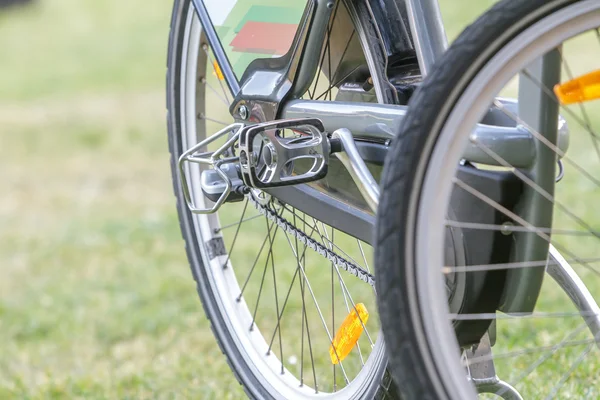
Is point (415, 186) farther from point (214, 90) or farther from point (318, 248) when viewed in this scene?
point (214, 90)

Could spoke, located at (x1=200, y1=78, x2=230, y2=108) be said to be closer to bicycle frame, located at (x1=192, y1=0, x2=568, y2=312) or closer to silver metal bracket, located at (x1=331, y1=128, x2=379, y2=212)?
bicycle frame, located at (x1=192, y1=0, x2=568, y2=312)

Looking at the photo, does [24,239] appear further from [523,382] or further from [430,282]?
[430,282]

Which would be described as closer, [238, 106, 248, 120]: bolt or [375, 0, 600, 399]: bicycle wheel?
[375, 0, 600, 399]: bicycle wheel

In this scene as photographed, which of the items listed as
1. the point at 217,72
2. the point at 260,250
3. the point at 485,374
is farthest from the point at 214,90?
the point at 485,374

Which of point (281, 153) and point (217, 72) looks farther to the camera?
point (217, 72)

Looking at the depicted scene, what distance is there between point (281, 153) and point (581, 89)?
675mm

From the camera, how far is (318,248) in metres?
1.96

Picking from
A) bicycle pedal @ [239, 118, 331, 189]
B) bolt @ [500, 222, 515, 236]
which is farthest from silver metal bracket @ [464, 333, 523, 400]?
bicycle pedal @ [239, 118, 331, 189]

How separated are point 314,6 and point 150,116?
22.6 ft

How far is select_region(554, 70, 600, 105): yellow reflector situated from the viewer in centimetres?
130

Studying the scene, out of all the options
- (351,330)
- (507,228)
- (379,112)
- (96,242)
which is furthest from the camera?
(96,242)

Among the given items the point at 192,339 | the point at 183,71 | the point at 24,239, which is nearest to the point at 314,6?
the point at 183,71

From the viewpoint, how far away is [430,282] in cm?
123

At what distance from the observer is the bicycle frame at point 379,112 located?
146 cm
